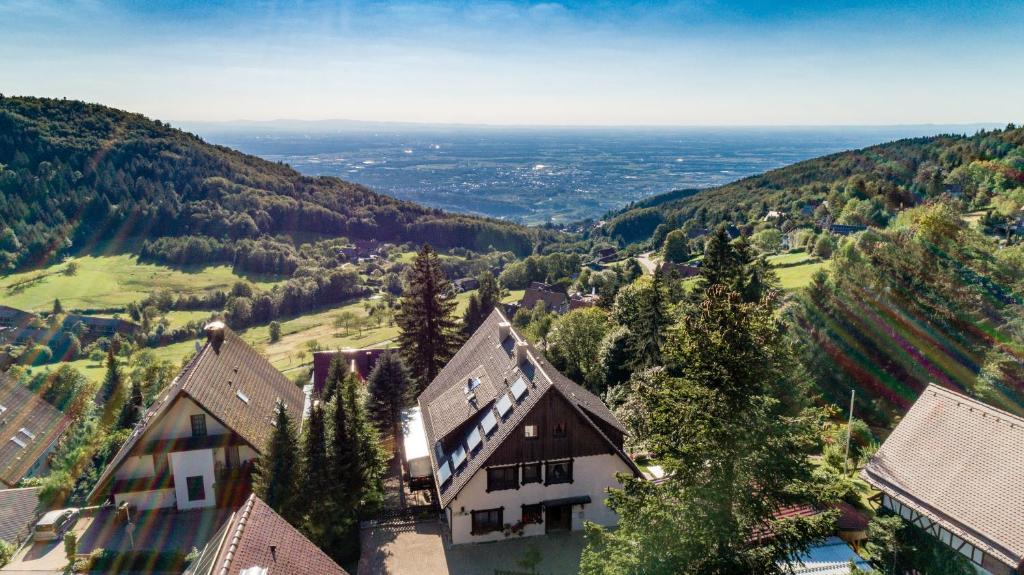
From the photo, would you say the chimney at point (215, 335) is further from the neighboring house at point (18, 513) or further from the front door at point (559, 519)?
the front door at point (559, 519)

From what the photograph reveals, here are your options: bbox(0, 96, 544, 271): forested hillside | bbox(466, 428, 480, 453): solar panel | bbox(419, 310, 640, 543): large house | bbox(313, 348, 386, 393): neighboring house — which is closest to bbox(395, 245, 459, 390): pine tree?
bbox(313, 348, 386, 393): neighboring house

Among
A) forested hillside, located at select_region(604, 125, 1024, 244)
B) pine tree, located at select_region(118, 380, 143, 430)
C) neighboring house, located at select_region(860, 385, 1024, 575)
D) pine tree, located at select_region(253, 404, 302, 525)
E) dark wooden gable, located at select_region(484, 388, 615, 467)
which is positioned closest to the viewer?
neighboring house, located at select_region(860, 385, 1024, 575)

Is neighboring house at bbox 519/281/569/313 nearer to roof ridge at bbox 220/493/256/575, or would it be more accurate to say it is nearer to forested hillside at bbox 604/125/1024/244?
forested hillside at bbox 604/125/1024/244

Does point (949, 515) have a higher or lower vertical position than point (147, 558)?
higher

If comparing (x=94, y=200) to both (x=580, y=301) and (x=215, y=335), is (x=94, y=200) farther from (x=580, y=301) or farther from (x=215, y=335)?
(x=215, y=335)

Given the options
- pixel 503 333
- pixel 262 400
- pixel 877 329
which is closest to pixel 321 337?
pixel 262 400

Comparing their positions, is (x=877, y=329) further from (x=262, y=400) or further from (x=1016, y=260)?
(x=262, y=400)
